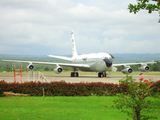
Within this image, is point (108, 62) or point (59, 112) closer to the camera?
point (59, 112)

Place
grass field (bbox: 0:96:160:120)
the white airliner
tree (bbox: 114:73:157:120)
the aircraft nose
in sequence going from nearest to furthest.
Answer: tree (bbox: 114:73:157:120)
grass field (bbox: 0:96:160:120)
the aircraft nose
the white airliner

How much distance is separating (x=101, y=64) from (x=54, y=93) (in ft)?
87.5

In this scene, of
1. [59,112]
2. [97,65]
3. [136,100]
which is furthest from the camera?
[97,65]

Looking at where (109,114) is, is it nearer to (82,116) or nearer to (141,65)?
(82,116)

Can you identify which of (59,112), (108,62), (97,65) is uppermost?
(108,62)

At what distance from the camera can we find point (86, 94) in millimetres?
17844

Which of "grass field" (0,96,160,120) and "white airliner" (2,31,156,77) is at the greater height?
"white airliner" (2,31,156,77)

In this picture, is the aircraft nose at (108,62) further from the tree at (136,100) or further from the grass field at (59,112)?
the tree at (136,100)

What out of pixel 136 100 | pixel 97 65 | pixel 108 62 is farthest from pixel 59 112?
pixel 97 65

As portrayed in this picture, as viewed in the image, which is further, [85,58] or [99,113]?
[85,58]

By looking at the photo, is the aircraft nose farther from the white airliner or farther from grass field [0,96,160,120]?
grass field [0,96,160,120]

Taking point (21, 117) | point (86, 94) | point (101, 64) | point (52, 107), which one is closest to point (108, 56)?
point (101, 64)

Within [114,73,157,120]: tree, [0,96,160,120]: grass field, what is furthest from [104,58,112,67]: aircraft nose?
[114,73,157,120]: tree

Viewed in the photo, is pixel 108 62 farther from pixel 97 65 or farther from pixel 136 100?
pixel 136 100
